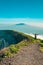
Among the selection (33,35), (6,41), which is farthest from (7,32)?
(33,35)

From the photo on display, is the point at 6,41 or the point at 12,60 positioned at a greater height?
the point at 6,41

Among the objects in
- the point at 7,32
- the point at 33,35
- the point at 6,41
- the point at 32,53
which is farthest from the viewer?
Answer: the point at 7,32

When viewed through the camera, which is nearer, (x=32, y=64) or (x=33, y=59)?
(x=32, y=64)

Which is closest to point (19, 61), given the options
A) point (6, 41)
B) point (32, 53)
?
point (32, 53)

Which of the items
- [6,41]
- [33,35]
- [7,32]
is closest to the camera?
[33,35]

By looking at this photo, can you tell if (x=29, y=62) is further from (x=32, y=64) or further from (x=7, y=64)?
(x=7, y=64)

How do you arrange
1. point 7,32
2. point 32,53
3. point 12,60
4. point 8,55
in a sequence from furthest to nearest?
point 7,32, point 32,53, point 8,55, point 12,60

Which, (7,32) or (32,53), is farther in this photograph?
(7,32)

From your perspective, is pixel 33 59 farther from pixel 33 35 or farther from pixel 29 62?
pixel 33 35

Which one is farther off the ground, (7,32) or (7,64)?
(7,32)
